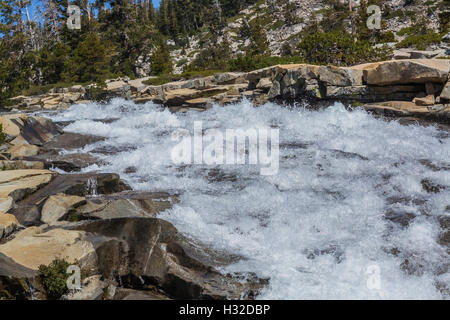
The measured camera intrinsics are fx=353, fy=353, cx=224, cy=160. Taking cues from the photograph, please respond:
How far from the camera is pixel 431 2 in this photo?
37.9 metres

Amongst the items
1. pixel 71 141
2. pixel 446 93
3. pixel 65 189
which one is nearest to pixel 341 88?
pixel 446 93

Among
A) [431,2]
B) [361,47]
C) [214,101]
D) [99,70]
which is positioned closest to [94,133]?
[214,101]

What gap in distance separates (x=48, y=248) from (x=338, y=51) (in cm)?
1878

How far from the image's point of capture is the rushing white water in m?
4.87

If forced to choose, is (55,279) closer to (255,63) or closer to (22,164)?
(22,164)

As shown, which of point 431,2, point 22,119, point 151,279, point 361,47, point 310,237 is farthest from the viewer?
point 431,2

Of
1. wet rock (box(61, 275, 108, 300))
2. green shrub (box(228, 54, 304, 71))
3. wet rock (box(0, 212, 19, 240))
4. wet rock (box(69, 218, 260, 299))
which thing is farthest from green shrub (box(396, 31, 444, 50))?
wet rock (box(0, 212, 19, 240))

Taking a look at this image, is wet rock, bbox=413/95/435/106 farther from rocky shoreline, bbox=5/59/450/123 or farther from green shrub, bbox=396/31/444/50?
green shrub, bbox=396/31/444/50

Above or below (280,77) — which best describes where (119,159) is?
below

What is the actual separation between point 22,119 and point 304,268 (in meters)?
12.2

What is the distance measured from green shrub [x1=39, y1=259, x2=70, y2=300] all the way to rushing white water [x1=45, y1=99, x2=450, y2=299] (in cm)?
198

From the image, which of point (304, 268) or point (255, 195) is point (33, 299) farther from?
point (255, 195)

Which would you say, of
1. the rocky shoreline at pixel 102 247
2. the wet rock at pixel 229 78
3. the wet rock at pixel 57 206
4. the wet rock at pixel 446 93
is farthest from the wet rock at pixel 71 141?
the wet rock at pixel 446 93
